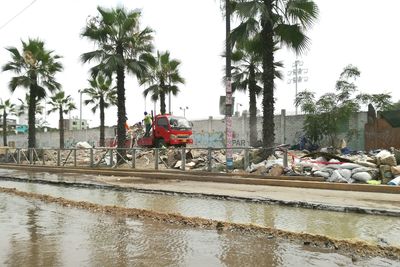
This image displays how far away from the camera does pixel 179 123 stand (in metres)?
26.0

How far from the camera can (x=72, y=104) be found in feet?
174

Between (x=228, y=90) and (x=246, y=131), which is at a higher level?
(x=228, y=90)

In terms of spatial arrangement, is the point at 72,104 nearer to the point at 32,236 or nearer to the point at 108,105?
the point at 108,105

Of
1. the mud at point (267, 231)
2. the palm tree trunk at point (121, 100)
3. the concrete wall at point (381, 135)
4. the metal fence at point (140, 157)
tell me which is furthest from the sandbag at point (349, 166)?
the palm tree trunk at point (121, 100)

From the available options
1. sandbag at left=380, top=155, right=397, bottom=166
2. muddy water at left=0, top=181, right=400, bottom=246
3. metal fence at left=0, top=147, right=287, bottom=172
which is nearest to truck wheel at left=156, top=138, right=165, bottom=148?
metal fence at left=0, top=147, right=287, bottom=172

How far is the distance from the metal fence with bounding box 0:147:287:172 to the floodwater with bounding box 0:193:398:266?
9.14 m

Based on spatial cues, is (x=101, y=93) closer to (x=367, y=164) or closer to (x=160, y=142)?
(x=160, y=142)

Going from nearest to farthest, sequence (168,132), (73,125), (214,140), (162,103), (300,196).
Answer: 1. (300,196)
2. (168,132)
3. (214,140)
4. (162,103)
5. (73,125)

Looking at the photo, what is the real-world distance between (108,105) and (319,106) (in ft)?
73.7

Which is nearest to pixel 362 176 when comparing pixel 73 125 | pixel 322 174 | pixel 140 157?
pixel 322 174

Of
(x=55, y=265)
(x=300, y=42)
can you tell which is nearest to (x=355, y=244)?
(x=55, y=265)

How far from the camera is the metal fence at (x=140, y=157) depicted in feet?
59.5

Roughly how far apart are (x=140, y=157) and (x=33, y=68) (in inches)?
522

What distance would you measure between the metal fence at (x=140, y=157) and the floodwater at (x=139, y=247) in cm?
914
